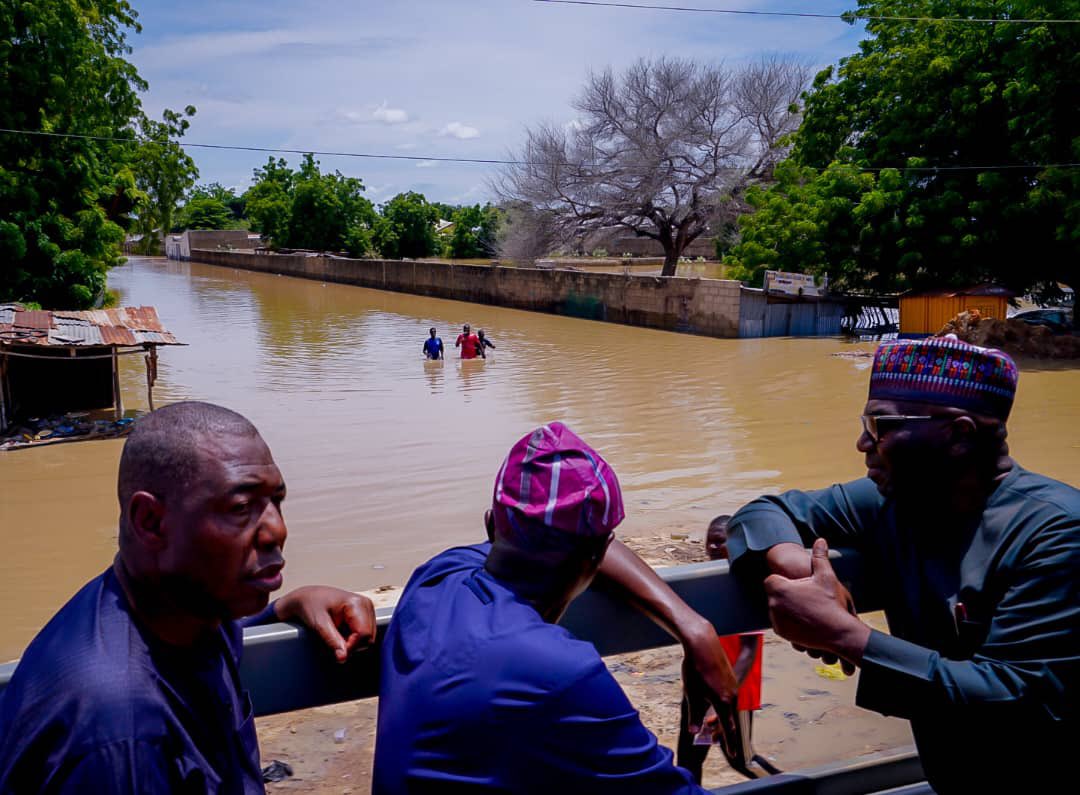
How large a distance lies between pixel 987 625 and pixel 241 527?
4.50 feet

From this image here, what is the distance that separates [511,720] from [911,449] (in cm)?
103

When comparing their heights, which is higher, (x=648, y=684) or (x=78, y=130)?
(x=78, y=130)

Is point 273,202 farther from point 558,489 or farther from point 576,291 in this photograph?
point 558,489

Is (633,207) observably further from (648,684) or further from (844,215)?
(648,684)

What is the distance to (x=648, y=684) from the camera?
521 cm

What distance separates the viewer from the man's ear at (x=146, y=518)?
1.39 meters

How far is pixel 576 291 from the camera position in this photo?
34.2 m

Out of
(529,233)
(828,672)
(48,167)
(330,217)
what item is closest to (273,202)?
(330,217)

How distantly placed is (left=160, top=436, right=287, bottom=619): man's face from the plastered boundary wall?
25897 mm

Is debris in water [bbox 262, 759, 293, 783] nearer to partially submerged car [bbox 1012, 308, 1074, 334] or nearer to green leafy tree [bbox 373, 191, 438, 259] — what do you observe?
partially submerged car [bbox 1012, 308, 1074, 334]

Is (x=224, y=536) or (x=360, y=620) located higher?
(x=224, y=536)

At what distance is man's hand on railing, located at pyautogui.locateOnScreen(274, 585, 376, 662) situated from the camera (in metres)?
1.67

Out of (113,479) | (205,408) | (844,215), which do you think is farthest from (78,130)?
(205,408)

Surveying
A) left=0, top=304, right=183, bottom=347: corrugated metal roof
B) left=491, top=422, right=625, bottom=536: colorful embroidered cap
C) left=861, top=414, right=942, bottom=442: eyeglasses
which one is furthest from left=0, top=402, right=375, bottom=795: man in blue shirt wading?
left=0, top=304, right=183, bottom=347: corrugated metal roof
